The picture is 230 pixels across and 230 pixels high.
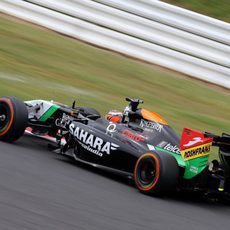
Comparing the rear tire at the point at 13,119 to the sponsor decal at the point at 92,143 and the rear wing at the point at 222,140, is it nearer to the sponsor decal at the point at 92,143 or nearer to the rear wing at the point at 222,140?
the sponsor decal at the point at 92,143

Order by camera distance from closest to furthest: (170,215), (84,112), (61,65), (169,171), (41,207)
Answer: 1. (41,207)
2. (170,215)
3. (169,171)
4. (84,112)
5. (61,65)

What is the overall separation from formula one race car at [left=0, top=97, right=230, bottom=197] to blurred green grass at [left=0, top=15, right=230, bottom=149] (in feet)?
6.90

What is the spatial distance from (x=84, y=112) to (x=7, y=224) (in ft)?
12.0

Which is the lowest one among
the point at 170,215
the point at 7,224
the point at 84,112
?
the point at 7,224

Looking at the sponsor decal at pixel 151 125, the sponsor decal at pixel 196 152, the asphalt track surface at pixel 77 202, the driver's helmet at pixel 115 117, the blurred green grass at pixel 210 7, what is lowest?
the asphalt track surface at pixel 77 202

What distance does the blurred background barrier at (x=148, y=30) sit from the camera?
43.2 ft

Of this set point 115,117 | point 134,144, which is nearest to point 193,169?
point 134,144

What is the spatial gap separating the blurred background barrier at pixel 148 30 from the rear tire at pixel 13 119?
5.60m

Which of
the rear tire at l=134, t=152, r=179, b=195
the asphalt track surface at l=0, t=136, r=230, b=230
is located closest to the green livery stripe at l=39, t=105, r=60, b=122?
the asphalt track surface at l=0, t=136, r=230, b=230

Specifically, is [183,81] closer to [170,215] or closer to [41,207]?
[170,215]

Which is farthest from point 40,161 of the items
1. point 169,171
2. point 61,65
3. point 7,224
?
point 61,65

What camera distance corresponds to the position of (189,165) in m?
7.36

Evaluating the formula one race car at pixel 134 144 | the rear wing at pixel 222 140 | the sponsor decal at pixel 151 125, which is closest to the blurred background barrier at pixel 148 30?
the formula one race car at pixel 134 144

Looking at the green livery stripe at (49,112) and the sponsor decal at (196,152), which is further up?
the green livery stripe at (49,112)
